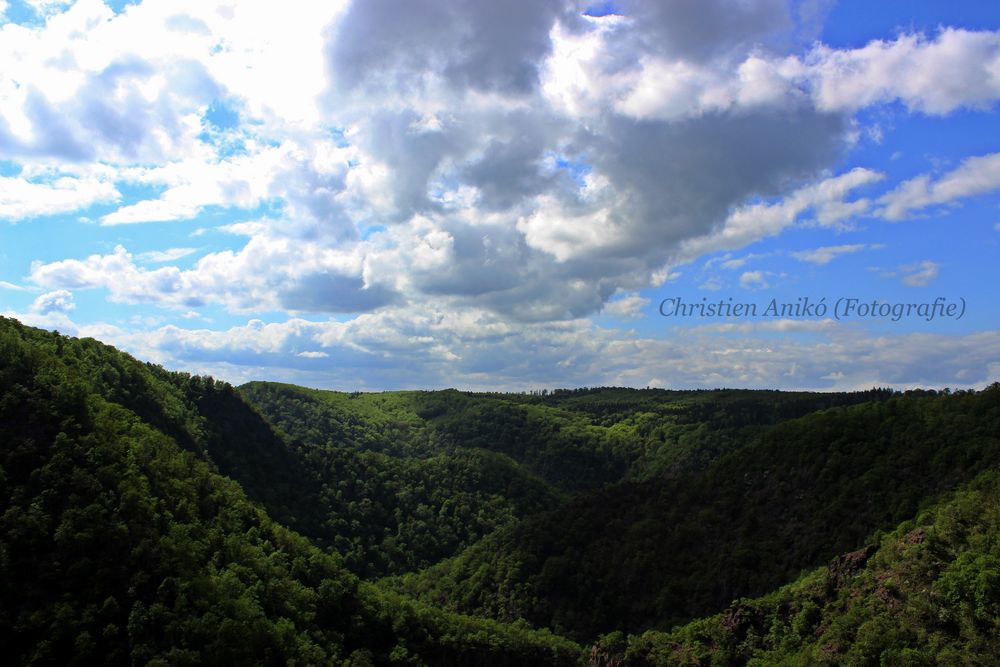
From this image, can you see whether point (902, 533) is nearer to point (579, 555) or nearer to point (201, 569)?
point (579, 555)

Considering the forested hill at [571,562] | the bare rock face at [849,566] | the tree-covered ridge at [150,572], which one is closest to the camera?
the forested hill at [571,562]

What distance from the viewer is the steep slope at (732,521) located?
124625 millimetres

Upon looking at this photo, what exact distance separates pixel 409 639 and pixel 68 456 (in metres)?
68.7

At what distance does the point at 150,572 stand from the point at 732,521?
114278mm

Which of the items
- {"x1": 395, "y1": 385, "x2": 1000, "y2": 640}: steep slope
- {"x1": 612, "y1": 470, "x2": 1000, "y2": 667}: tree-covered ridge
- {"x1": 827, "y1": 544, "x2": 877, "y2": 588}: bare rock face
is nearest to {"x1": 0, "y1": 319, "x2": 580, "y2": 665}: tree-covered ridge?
{"x1": 395, "y1": 385, "x2": 1000, "y2": 640}: steep slope

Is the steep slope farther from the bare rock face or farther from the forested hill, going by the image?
the bare rock face

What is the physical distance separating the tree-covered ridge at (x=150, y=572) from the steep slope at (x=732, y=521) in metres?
19.7

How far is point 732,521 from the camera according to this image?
149000 mm

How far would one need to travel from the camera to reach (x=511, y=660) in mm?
126750

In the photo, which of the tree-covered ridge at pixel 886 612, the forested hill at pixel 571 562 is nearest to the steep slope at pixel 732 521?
the forested hill at pixel 571 562

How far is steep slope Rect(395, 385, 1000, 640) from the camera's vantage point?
125 metres

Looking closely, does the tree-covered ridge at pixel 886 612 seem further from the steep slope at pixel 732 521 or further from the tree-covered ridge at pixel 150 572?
the tree-covered ridge at pixel 150 572

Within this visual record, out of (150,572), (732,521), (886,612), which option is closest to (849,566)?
(886,612)

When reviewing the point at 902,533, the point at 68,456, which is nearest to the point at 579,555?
the point at 902,533
